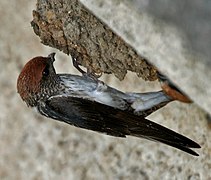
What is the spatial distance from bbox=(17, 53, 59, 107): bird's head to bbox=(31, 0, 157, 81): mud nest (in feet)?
0.48

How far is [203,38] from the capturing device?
7.92ft

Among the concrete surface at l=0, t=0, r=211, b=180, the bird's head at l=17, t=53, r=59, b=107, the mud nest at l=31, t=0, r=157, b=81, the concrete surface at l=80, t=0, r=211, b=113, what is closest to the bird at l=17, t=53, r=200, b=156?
the bird's head at l=17, t=53, r=59, b=107

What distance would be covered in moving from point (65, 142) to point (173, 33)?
15.6 ft

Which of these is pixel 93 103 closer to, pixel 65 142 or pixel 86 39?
pixel 86 39

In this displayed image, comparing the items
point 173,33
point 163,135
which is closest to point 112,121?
point 163,135

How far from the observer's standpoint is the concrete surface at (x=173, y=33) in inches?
94.9

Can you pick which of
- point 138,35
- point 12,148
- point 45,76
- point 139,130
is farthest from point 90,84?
point 12,148

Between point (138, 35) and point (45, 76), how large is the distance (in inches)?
80.1

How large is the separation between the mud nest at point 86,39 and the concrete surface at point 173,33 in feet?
3.72

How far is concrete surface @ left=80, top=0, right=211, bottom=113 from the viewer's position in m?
2.41

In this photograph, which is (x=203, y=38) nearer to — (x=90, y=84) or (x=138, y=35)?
(x=138, y=35)

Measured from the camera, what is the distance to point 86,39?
4.52 m

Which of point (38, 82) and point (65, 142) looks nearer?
point (38, 82)

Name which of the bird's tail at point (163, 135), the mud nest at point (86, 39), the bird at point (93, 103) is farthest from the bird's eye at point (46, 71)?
the bird's tail at point (163, 135)
